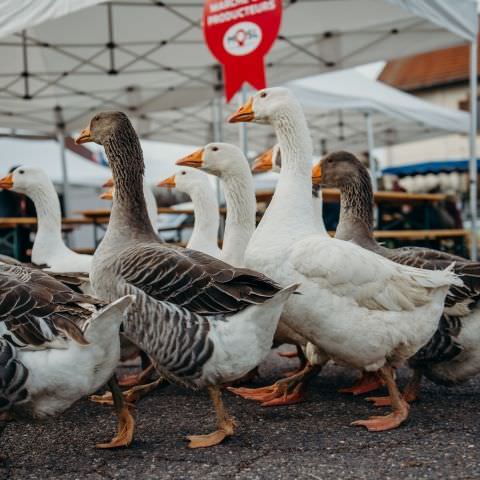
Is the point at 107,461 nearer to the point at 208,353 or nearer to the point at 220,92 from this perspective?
the point at 208,353

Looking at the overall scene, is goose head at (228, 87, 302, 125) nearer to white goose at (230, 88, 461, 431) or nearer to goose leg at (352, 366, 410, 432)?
white goose at (230, 88, 461, 431)

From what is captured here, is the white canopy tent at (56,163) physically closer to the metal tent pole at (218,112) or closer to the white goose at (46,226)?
the metal tent pole at (218,112)

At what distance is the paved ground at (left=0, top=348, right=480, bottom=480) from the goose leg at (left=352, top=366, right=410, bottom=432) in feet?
0.16

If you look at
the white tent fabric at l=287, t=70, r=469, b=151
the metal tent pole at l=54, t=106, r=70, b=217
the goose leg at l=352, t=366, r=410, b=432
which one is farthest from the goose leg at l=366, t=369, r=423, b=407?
the metal tent pole at l=54, t=106, r=70, b=217

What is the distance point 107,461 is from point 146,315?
1.99 feet

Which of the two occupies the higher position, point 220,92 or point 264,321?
point 220,92

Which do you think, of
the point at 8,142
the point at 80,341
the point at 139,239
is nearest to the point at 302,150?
the point at 139,239

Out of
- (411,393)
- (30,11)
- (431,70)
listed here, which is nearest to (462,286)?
(411,393)

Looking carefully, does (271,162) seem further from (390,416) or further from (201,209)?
(390,416)

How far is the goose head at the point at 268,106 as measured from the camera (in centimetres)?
321

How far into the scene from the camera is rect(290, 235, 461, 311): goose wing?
2.72 meters

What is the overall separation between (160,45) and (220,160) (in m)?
4.20

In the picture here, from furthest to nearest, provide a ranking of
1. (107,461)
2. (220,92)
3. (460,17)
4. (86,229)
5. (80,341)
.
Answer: (86,229), (220,92), (460,17), (107,461), (80,341)

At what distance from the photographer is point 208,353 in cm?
250
